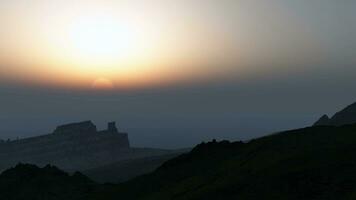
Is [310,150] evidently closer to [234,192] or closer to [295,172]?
[295,172]

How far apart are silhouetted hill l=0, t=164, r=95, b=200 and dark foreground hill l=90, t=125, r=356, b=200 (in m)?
11.0

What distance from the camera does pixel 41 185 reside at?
323 ft

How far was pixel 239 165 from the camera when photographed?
66000 mm

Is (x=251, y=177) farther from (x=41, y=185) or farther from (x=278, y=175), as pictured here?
(x=41, y=185)

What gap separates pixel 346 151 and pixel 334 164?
12.3ft

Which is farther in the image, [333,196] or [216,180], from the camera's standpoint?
[216,180]

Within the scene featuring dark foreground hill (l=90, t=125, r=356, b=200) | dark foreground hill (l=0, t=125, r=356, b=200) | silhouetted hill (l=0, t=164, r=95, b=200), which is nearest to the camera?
dark foreground hill (l=90, t=125, r=356, b=200)

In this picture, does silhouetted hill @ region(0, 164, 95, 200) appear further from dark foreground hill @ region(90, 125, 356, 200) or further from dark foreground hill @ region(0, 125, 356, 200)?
dark foreground hill @ region(90, 125, 356, 200)

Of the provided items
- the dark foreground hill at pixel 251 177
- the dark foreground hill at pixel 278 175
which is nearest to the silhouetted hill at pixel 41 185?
the dark foreground hill at pixel 251 177

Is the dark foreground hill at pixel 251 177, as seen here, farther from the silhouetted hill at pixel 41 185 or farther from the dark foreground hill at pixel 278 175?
the silhouetted hill at pixel 41 185

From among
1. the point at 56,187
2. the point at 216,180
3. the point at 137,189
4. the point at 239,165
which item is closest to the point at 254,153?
the point at 239,165

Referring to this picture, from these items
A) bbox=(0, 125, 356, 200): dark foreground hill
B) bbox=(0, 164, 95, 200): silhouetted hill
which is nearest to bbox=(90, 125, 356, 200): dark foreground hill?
bbox=(0, 125, 356, 200): dark foreground hill

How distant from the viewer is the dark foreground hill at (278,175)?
4850 cm

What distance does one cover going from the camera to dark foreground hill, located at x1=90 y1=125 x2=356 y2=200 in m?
48.5
